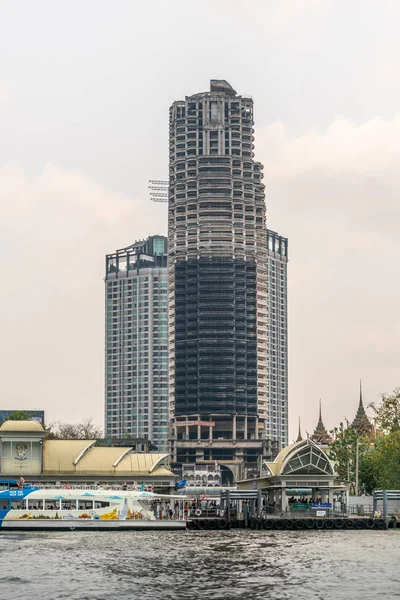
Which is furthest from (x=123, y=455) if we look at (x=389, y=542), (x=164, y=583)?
(x=164, y=583)

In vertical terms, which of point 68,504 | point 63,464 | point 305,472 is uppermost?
point 63,464

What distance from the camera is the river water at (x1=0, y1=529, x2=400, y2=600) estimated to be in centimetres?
6650

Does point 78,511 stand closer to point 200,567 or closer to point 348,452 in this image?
point 200,567

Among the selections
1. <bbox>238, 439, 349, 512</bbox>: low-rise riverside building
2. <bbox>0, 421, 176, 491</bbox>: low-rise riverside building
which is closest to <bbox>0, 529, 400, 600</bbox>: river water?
<bbox>238, 439, 349, 512</bbox>: low-rise riverside building

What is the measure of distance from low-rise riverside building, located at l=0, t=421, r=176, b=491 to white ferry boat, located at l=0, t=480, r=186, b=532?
26133 millimetres

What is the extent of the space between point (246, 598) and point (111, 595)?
8.34m

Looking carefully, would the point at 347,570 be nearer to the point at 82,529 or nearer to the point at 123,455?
the point at 82,529

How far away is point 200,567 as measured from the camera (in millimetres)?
80062

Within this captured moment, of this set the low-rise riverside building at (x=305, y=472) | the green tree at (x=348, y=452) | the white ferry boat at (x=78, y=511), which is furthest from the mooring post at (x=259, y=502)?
the green tree at (x=348, y=452)

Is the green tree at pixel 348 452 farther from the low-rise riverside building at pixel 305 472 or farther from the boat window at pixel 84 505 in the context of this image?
the boat window at pixel 84 505

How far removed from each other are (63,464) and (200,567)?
258ft

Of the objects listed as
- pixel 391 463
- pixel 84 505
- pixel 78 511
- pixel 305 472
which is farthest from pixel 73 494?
pixel 391 463

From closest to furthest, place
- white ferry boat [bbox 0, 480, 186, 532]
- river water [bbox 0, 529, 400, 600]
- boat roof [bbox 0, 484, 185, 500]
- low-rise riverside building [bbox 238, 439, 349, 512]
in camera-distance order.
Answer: river water [bbox 0, 529, 400, 600]
white ferry boat [bbox 0, 480, 186, 532]
boat roof [bbox 0, 484, 185, 500]
low-rise riverside building [bbox 238, 439, 349, 512]

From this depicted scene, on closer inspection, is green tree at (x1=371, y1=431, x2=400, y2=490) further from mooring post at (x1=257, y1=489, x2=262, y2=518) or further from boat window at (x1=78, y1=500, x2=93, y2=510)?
boat window at (x1=78, y1=500, x2=93, y2=510)
